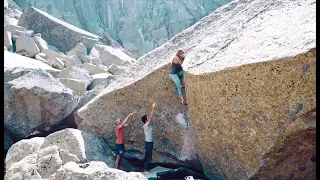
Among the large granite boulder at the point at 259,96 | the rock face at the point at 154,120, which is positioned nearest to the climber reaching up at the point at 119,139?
the rock face at the point at 154,120

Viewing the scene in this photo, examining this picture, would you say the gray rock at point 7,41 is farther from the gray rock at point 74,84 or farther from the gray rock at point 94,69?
the gray rock at point 74,84

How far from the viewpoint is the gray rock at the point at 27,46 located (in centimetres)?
1948

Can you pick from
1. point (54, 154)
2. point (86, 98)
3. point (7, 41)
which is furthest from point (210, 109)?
point (7, 41)

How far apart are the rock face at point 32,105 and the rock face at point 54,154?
2464mm

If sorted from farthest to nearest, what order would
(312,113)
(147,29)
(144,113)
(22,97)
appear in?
(147,29)
(22,97)
(144,113)
(312,113)

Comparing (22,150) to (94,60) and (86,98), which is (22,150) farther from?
(94,60)

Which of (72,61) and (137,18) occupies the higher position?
(72,61)

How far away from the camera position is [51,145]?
7258mm

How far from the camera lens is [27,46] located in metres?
19.5

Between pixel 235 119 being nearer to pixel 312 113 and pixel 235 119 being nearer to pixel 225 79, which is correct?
pixel 225 79

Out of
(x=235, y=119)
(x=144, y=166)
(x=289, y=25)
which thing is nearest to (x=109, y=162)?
(x=144, y=166)

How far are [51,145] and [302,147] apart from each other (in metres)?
4.63

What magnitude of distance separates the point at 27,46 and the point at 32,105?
404 inches

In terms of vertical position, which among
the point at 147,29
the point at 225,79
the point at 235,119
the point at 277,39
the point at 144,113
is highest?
the point at 277,39
